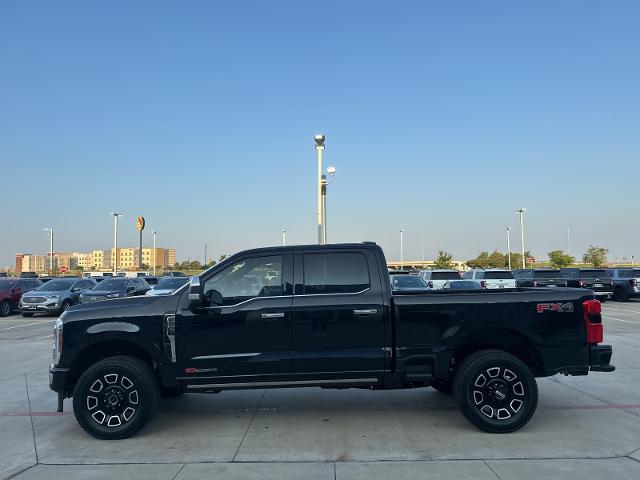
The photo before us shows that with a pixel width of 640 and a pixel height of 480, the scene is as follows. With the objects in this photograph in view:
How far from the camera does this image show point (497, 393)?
18.9 ft

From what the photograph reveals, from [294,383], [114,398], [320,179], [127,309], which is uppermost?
[320,179]

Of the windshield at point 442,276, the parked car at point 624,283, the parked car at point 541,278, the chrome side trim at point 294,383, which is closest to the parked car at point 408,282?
the windshield at point 442,276

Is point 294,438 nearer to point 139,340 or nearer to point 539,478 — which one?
point 139,340

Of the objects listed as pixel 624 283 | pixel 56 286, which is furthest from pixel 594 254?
pixel 56 286

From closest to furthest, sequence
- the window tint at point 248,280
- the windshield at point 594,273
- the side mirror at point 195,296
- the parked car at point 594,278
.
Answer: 1. the side mirror at point 195,296
2. the window tint at point 248,280
3. the parked car at point 594,278
4. the windshield at point 594,273

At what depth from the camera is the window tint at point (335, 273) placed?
594 centimetres

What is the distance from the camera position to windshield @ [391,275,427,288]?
19.2 metres

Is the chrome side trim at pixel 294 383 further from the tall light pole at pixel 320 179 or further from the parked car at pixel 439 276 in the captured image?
the parked car at pixel 439 276

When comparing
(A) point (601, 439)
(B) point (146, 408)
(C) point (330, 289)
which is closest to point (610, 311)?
(A) point (601, 439)

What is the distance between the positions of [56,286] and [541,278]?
72.6 ft

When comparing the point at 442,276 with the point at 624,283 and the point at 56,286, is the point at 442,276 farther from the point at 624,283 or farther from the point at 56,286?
the point at 56,286

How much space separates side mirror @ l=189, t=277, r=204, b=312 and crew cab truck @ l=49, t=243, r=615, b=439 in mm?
14

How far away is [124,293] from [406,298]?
1834cm

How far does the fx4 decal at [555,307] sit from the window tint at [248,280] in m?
2.93
